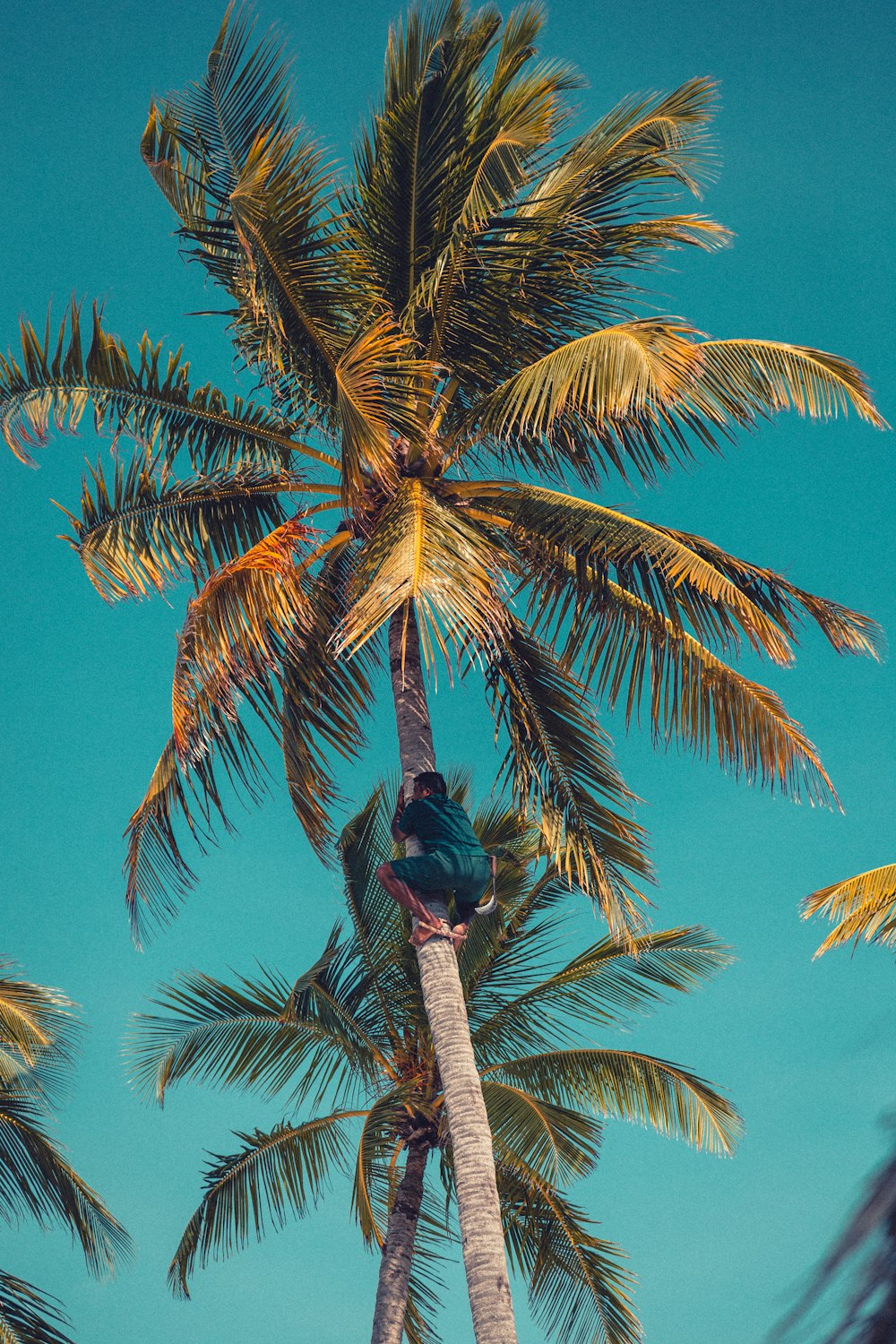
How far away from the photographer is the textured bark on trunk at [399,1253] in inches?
482

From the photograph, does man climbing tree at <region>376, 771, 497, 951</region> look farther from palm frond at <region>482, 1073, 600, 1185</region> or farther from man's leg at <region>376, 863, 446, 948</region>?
palm frond at <region>482, 1073, 600, 1185</region>

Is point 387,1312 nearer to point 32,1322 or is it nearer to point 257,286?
point 32,1322

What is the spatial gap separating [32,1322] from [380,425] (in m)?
8.51

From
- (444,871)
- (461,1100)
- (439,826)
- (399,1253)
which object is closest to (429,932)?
(444,871)

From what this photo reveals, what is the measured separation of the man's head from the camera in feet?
30.6

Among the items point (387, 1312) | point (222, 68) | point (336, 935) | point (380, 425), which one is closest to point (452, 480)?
point (380, 425)

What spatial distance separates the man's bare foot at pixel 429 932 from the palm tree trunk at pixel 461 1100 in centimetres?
4

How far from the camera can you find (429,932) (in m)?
9.16

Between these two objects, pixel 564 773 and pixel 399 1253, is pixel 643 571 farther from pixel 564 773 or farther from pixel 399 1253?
pixel 399 1253

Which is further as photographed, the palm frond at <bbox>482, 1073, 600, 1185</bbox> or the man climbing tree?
the palm frond at <bbox>482, 1073, 600, 1185</bbox>

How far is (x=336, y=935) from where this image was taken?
13727 millimetres

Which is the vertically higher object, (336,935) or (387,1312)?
(336,935)

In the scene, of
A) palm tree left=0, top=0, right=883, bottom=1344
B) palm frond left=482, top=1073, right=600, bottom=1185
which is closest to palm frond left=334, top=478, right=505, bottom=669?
palm tree left=0, top=0, right=883, bottom=1344

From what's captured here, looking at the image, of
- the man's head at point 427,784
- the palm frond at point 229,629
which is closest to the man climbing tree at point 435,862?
the man's head at point 427,784
